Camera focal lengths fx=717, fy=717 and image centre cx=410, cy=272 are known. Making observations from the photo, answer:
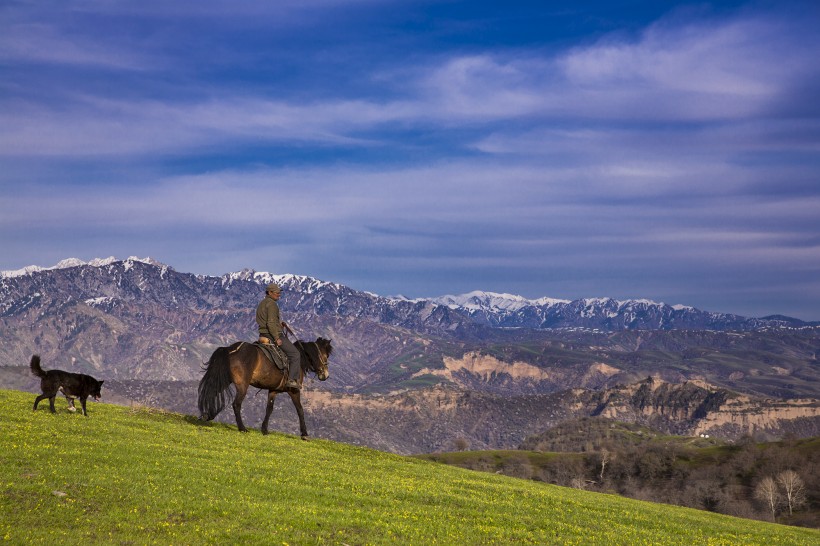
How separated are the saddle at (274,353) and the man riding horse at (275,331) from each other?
19 centimetres

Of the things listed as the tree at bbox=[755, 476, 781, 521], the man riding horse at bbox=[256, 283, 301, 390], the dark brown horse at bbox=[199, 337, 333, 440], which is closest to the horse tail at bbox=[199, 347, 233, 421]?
the dark brown horse at bbox=[199, 337, 333, 440]

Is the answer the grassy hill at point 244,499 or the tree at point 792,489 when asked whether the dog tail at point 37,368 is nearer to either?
the grassy hill at point 244,499

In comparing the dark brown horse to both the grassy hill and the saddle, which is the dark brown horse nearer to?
the saddle

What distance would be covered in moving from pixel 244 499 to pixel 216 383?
14054 millimetres

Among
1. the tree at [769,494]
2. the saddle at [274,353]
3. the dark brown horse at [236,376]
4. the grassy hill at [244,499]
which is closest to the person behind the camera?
the grassy hill at [244,499]

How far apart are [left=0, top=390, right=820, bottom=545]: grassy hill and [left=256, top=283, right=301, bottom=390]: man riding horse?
3.65m

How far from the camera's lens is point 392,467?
36000 millimetres

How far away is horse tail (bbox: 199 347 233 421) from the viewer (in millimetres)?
36125

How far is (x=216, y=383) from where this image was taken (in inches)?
1426

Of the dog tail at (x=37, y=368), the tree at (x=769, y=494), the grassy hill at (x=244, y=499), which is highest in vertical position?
the dog tail at (x=37, y=368)

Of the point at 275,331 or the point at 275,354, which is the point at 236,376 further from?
the point at 275,331

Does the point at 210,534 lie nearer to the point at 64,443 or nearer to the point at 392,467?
the point at 64,443

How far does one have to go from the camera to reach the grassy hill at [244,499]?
773 inches

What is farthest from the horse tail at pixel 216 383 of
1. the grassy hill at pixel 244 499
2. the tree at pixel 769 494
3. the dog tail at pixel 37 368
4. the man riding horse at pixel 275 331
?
the tree at pixel 769 494
